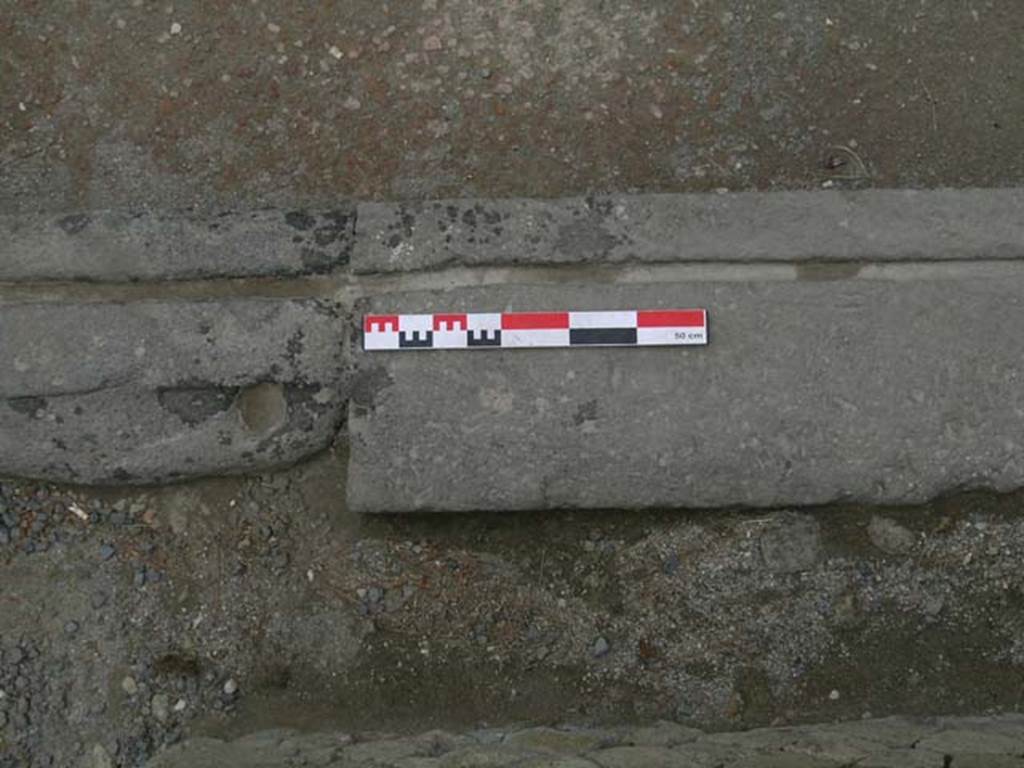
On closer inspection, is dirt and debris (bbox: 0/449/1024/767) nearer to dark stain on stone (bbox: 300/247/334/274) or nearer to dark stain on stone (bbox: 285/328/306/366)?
dark stain on stone (bbox: 285/328/306/366)

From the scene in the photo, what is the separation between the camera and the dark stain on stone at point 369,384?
325 cm

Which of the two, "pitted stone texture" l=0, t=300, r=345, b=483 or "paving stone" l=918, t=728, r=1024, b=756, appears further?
"pitted stone texture" l=0, t=300, r=345, b=483

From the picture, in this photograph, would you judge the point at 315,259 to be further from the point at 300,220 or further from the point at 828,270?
the point at 828,270

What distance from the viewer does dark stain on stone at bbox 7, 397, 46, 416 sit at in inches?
129

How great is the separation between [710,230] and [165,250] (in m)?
1.66

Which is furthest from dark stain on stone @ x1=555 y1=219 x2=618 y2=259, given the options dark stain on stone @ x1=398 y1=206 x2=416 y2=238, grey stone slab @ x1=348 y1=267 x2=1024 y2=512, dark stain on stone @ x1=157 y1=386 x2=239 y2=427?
dark stain on stone @ x1=157 y1=386 x2=239 y2=427

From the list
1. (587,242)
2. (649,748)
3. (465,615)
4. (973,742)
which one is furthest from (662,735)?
(587,242)

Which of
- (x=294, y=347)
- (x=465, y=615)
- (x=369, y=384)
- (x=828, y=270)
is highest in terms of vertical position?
(x=828, y=270)

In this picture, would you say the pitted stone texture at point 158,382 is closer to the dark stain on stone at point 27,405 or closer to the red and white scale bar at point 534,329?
the dark stain on stone at point 27,405

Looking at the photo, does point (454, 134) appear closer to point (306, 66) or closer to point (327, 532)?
point (306, 66)

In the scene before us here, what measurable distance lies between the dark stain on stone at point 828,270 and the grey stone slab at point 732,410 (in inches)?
3.4

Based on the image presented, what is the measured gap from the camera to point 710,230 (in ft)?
10.9

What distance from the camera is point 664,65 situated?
3.64 metres

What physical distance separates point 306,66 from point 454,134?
552mm
